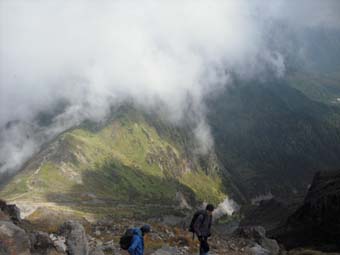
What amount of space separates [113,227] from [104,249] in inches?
567

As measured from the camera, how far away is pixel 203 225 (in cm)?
3247

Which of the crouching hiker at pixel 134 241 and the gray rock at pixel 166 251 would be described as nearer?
the crouching hiker at pixel 134 241

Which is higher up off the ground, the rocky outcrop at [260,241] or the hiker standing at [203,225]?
the rocky outcrop at [260,241]

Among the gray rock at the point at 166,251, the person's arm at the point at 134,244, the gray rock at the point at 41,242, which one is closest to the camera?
the person's arm at the point at 134,244

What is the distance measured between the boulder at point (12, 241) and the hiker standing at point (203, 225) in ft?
40.4

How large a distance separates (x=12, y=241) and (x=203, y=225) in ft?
44.8

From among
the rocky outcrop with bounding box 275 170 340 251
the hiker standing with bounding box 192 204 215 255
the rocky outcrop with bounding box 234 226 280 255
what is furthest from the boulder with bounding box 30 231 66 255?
the rocky outcrop with bounding box 275 170 340 251

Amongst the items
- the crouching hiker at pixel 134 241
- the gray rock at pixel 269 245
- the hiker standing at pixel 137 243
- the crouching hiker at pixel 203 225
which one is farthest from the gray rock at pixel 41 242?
the gray rock at pixel 269 245

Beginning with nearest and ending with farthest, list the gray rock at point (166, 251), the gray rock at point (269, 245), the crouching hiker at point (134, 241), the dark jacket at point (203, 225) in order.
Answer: the crouching hiker at point (134, 241) → the dark jacket at point (203, 225) → the gray rock at point (166, 251) → the gray rock at point (269, 245)

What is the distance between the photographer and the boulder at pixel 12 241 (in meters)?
29.0

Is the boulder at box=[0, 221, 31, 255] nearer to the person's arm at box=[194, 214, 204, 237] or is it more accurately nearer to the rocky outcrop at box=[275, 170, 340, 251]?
the person's arm at box=[194, 214, 204, 237]

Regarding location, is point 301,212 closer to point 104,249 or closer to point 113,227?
point 113,227

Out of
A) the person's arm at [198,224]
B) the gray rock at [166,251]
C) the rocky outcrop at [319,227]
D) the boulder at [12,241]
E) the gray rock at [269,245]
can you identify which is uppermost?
the rocky outcrop at [319,227]

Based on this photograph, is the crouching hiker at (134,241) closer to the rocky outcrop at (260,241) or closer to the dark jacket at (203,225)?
the dark jacket at (203,225)
